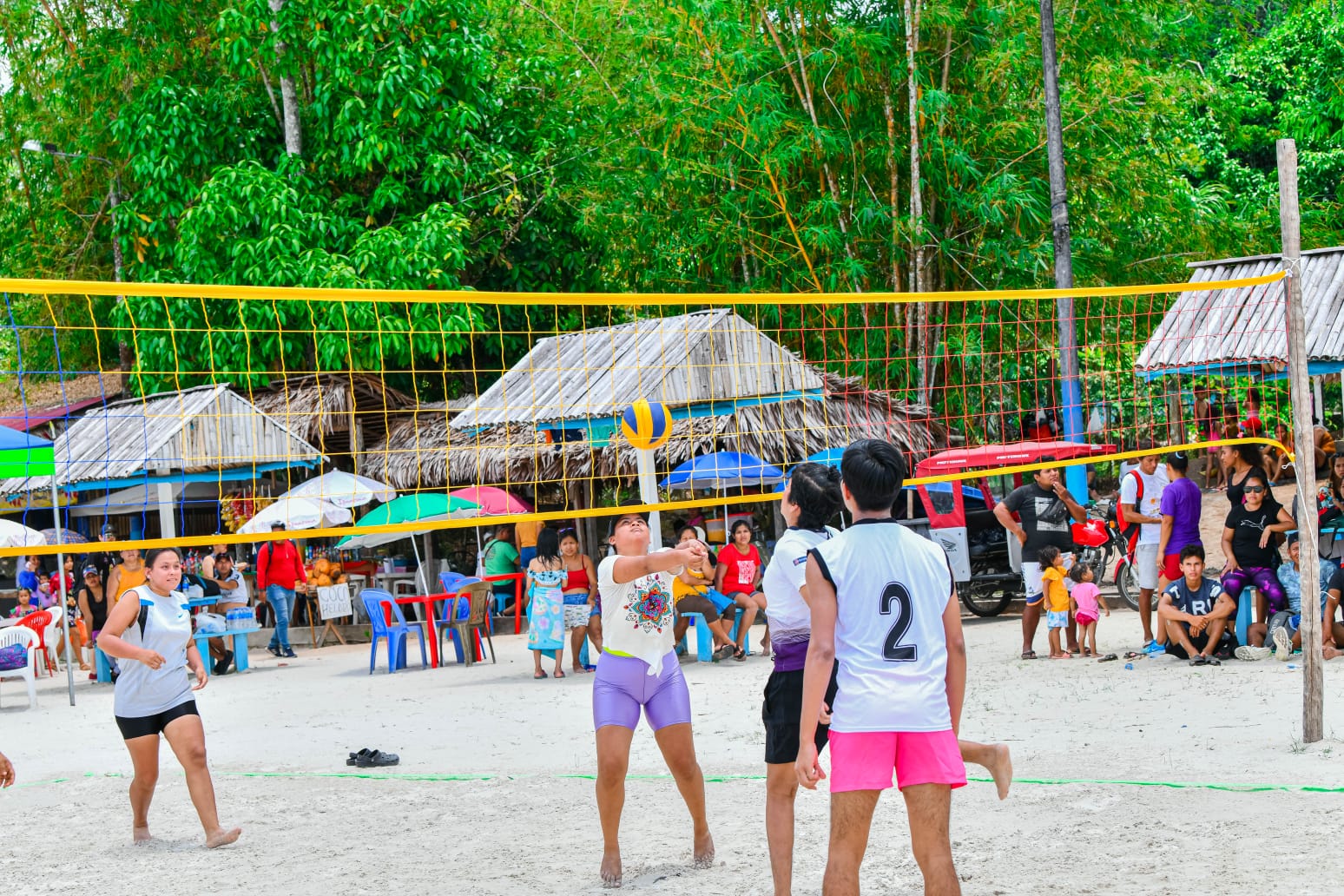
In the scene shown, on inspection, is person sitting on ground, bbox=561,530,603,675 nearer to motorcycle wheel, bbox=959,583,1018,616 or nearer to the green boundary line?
the green boundary line

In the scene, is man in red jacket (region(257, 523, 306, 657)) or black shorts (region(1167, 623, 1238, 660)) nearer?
black shorts (region(1167, 623, 1238, 660))

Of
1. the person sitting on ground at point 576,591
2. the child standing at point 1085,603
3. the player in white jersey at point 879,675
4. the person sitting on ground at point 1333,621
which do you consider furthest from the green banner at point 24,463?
the person sitting on ground at point 1333,621

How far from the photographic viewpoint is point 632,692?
4.64 meters

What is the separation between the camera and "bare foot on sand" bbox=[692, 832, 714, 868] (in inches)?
188

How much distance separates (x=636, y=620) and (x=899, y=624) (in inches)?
55.2

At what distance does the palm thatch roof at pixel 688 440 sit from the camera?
15.0 metres

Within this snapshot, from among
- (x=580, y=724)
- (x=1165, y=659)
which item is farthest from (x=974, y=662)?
(x=580, y=724)

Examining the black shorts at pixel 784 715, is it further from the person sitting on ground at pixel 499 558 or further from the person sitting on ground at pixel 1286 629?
the person sitting on ground at pixel 499 558

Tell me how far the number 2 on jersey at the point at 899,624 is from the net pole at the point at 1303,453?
3.20 m

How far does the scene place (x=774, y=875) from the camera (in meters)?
4.09

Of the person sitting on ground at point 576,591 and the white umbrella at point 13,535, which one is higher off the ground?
the white umbrella at point 13,535

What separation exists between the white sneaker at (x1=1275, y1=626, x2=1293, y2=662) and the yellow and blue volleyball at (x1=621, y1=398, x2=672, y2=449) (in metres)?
4.83

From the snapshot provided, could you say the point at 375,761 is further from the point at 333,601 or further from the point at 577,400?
the point at 577,400

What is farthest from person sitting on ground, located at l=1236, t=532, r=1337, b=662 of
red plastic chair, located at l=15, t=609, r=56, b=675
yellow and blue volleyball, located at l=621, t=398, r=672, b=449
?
red plastic chair, located at l=15, t=609, r=56, b=675
